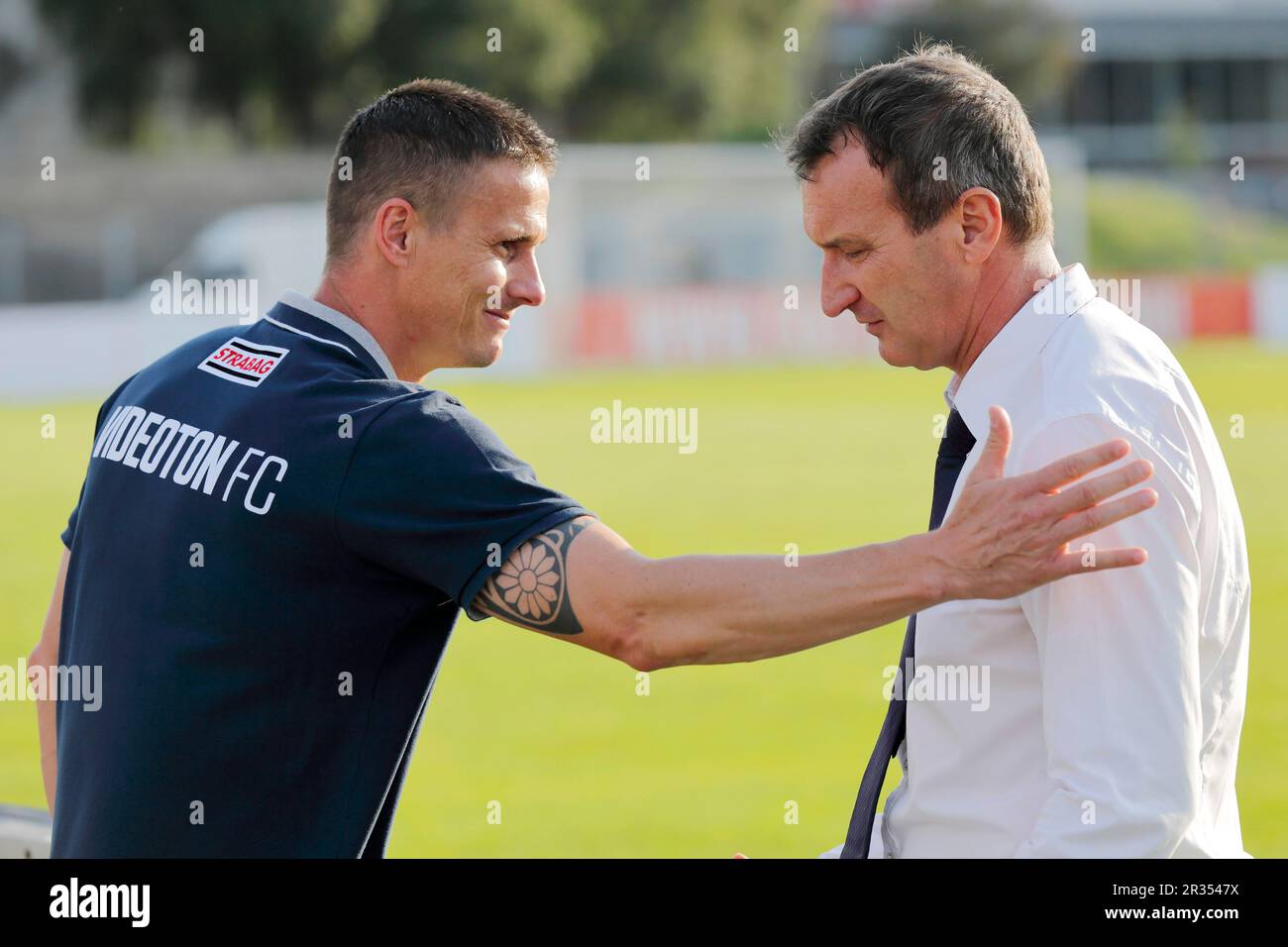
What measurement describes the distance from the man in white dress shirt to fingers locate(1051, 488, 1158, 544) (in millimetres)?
104

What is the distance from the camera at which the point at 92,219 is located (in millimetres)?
41312

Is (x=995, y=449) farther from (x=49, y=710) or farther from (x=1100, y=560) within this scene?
(x=49, y=710)

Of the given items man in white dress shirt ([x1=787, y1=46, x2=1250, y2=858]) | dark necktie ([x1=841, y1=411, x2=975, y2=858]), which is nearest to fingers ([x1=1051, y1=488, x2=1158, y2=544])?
man in white dress shirt ([x1=787, y1=46, x2=1250, y2=858])

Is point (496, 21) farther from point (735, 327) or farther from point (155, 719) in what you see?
point (155, 719)

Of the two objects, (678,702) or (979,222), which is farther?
(678,702)

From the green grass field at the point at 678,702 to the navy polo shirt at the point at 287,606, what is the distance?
397 cm

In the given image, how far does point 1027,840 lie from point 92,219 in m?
42.2

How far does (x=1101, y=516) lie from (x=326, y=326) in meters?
1.47

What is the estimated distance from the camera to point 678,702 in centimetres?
961

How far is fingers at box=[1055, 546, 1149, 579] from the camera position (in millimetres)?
2373

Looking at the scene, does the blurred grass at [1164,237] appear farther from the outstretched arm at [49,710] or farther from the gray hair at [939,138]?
the outstretched arm at [49,710]

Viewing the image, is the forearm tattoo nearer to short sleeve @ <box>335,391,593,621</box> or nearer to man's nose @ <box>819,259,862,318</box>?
short sleeve @ <box>335,391,593,621</box>

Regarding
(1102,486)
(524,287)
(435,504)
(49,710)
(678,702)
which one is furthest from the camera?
(678,702)

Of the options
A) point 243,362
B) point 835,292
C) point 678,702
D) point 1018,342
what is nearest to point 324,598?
point 243,362
